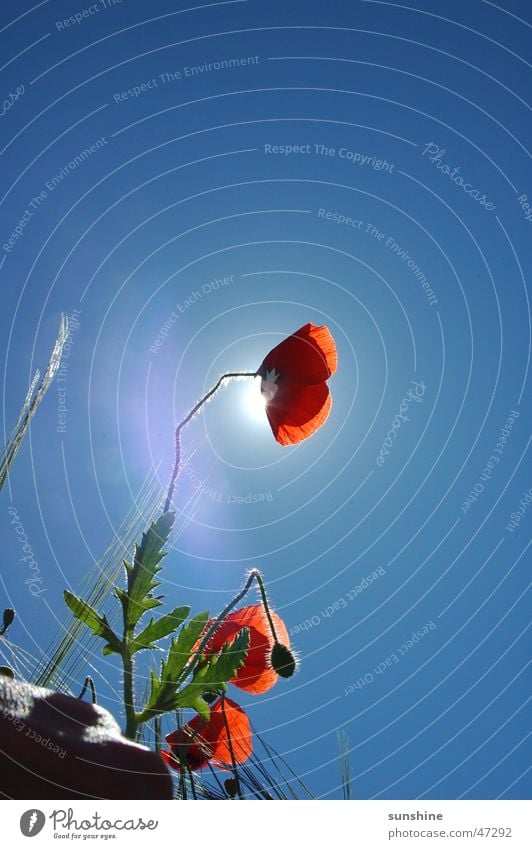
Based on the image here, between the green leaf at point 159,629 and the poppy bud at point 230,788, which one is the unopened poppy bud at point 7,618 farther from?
the poppy bud at point 230,788

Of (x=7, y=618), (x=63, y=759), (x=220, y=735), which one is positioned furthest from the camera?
(x=220, y=735)

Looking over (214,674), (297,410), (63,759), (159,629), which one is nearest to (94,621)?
(159,629)

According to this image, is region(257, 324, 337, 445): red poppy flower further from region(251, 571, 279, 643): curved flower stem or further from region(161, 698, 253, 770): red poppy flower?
region(161, 698, 253, 770): red poppy flower

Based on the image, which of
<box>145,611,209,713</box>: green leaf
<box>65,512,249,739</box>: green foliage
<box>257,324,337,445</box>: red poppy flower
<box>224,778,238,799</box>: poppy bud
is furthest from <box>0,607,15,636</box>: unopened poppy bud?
<box>257,324,337,445</box>: red poppy flower

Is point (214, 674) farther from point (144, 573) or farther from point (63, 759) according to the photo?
point (63, 759)
